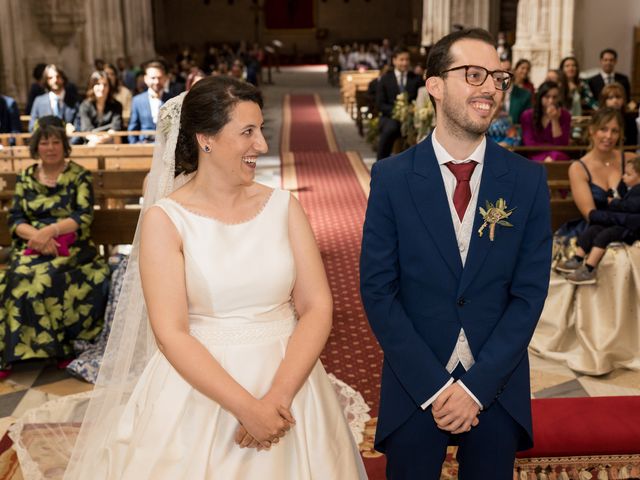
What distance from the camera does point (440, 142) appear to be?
2.50 metres

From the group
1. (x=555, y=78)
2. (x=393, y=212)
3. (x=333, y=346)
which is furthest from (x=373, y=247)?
(x=555, y=78)

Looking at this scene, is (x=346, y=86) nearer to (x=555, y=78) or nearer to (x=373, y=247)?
(x=555, y=78)

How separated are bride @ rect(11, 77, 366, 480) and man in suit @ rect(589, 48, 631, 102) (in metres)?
9.09

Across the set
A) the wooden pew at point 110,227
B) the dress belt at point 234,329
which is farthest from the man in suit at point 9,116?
the dress belt at point 234,329

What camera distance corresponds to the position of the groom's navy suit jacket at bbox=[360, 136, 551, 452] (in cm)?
245

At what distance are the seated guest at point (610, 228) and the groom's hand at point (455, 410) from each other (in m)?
3.06

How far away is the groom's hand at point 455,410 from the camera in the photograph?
2.40 metres

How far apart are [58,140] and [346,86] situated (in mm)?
15627

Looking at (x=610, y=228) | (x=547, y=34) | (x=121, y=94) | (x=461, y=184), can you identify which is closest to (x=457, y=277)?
(x=461, y=184)

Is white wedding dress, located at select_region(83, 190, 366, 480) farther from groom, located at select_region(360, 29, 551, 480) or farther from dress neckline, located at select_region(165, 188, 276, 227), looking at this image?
groom, located at select_region(360, 29, 551, 480)

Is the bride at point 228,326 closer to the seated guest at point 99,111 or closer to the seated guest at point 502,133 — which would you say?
the seated guest at point 502,133

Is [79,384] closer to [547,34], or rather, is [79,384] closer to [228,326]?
[228,326]

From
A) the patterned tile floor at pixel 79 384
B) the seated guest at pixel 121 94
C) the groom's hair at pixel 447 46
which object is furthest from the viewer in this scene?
the seated guest at pixel 121 94

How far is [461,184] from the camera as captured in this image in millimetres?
2508
